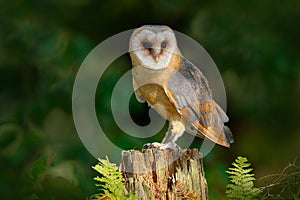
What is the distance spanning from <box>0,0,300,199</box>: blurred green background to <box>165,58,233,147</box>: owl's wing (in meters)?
0.60

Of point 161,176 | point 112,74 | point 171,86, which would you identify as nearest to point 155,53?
point 171,86

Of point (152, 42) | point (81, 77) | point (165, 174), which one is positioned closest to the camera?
point (165, 174)

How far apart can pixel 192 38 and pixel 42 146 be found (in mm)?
827

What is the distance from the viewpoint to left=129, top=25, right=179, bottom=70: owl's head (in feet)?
7.61

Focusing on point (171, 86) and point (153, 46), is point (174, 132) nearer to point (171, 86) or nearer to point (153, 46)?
point (171, 86)

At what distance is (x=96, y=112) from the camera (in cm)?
317

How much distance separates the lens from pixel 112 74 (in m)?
3.24

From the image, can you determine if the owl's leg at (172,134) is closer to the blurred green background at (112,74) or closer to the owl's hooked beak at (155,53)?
the owl's hooked beak at (155,53)

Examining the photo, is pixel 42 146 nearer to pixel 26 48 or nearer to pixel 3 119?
pixel 3 119

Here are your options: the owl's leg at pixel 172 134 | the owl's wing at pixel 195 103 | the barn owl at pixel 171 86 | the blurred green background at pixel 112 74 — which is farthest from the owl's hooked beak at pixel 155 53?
the blurred green background at pixel 112 74

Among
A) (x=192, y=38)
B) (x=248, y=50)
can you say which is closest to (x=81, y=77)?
(x=192, y=38)

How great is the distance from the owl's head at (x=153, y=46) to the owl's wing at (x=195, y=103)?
9 cm

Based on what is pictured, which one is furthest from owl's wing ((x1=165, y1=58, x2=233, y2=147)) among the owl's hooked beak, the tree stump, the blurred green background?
the blurred green background

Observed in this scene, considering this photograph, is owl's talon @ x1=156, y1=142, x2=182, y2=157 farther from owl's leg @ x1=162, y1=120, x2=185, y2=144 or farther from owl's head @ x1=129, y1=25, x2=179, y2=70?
owl's head @ x1=129, y1=25, x2=179, y2=70
